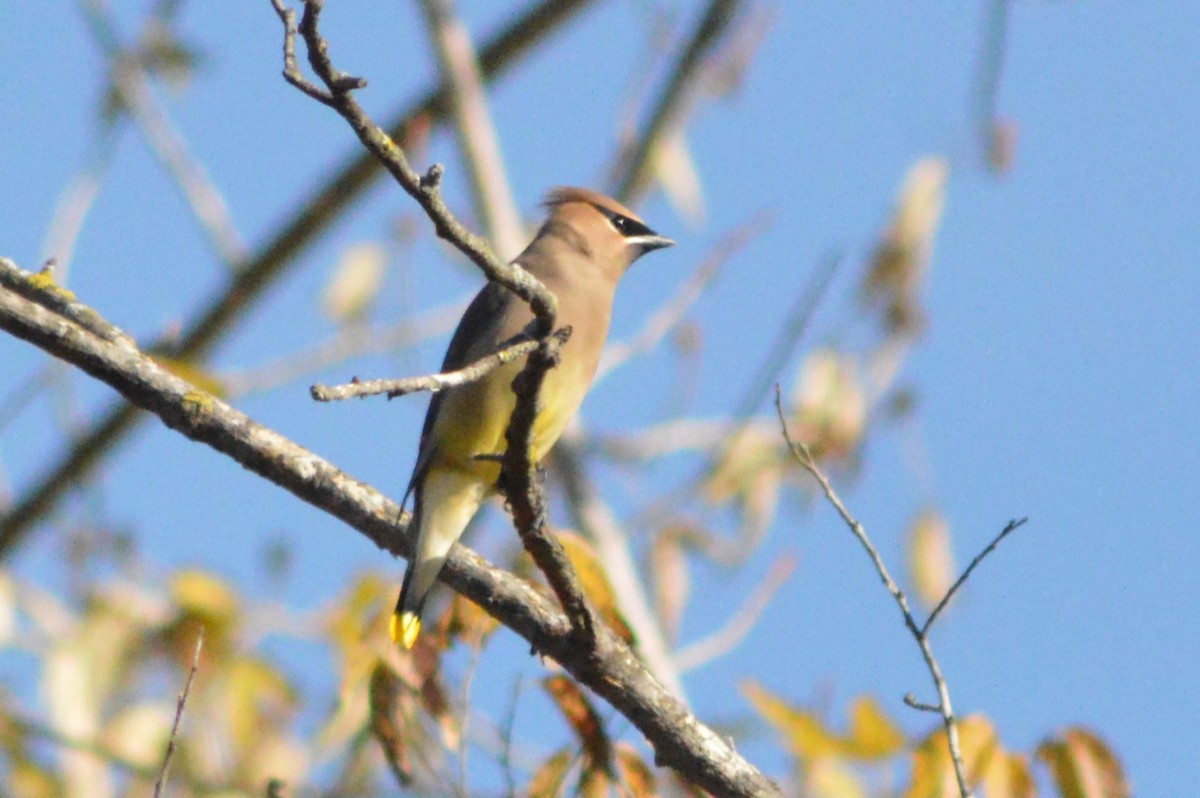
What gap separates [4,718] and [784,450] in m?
3.24

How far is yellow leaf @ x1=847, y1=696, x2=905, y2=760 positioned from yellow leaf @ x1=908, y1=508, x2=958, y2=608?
2169mm

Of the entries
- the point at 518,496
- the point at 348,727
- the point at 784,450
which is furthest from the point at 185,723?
the point at 784,450

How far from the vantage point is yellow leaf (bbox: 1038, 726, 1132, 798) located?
3.13 meters

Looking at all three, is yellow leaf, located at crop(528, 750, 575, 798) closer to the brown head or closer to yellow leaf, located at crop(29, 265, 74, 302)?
yellow leaf, located at crop(29, 265, 74, 302)

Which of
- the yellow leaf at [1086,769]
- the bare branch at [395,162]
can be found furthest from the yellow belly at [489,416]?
the yellow leaf at [1086,769]

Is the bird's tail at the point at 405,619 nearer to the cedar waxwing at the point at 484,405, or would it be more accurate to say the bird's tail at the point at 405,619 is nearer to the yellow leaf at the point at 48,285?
the cedar waxwing at the point at 484,405

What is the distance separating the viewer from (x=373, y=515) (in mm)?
3381

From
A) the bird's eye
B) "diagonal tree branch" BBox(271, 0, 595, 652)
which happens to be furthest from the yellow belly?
the bird's eye

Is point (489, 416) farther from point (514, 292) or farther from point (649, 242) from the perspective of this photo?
point (514, 292)

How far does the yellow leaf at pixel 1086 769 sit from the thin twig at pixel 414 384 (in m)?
1.20

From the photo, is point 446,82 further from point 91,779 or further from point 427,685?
point 427,685

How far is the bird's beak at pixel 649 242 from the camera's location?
194 inches

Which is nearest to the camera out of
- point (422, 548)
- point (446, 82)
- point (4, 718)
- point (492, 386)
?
point (422, 548)

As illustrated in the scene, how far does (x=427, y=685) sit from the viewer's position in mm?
3537
